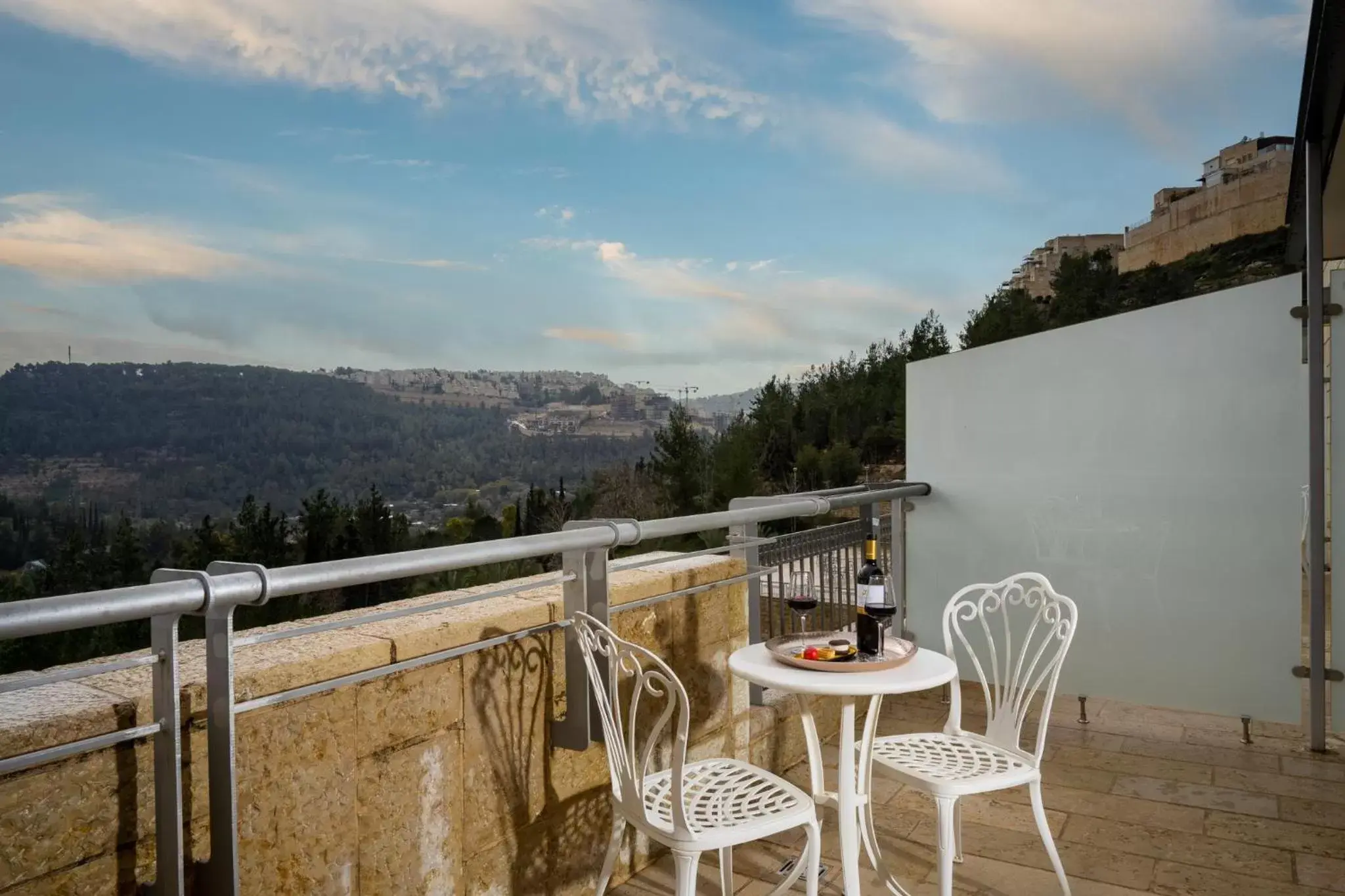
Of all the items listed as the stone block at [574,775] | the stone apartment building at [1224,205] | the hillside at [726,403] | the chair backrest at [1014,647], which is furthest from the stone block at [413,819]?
the hillside at [726,403]

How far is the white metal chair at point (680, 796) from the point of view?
6.40 ft

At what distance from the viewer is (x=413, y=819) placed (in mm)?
1898

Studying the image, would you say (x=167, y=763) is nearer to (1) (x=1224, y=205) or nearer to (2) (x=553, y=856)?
(2) (x=553, y=856)

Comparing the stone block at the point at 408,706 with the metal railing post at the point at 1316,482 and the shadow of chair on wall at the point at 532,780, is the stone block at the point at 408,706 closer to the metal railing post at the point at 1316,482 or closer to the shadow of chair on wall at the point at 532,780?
the shadow of chair on wall at the point at 532,780

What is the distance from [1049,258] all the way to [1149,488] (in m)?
13.2

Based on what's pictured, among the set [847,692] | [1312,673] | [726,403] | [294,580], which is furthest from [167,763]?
[726,403]

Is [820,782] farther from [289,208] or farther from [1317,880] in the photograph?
[289,208]

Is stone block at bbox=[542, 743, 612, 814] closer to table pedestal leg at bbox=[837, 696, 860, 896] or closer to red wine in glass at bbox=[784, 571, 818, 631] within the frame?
table pedestal leg at bbox=[837, 696, 860, 896]

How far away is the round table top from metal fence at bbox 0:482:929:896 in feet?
1.34

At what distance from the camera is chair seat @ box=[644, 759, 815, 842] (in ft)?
6.60

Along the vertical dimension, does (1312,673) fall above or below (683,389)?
below

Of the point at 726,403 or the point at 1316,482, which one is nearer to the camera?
the point at 1316,482

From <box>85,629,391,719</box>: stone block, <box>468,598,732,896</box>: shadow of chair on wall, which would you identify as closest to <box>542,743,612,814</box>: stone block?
<box>468,598,732,896</box>: shadow of chair on wall

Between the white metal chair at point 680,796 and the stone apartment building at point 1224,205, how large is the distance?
4.22 meters
